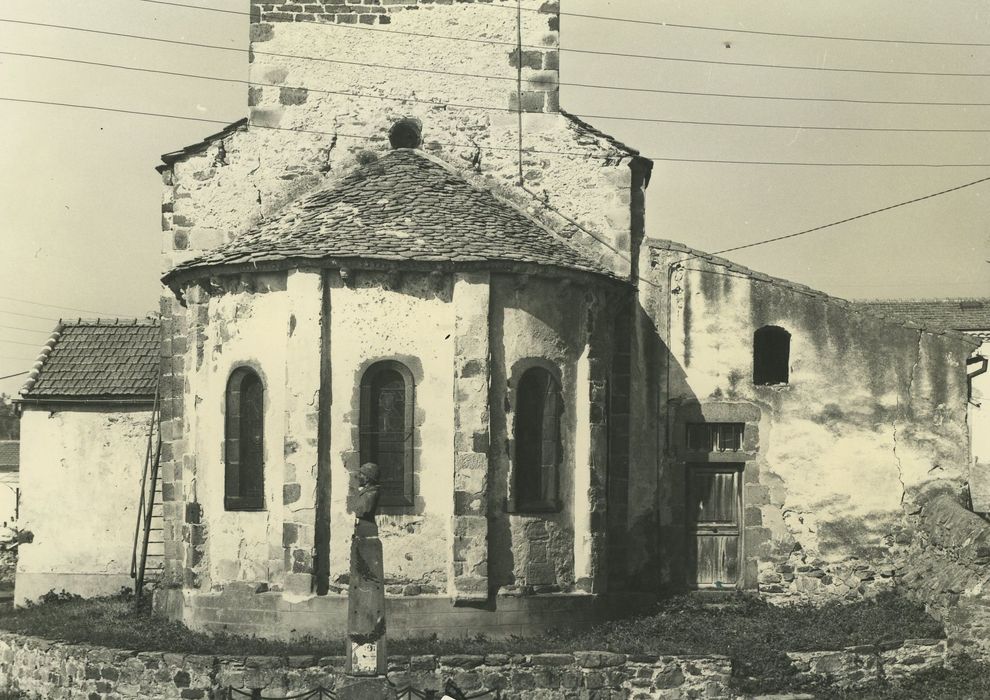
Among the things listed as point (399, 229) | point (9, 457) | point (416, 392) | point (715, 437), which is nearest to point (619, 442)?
point (715, 437)

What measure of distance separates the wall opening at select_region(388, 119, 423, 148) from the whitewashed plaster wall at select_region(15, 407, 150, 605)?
6803 millimetres

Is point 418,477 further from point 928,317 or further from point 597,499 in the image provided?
point 928,317

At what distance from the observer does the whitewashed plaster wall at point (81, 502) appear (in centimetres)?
2189

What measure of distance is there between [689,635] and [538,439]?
3.36 meters

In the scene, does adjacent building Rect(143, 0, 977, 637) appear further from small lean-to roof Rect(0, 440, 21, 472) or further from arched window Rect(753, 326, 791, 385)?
small lean-to roof Rect(0, 440, 21, 472)

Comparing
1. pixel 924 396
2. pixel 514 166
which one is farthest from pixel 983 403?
pixel 514 166

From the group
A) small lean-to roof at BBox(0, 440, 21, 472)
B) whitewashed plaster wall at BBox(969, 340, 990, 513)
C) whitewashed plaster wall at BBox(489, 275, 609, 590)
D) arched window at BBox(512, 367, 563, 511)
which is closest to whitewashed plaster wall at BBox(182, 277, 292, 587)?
whitewashed plaster wall at BBox(489, 275, 609, 590)

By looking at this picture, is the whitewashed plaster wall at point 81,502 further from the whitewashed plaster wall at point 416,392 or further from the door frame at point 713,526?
the door frame at point 713,526

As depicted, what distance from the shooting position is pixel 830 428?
19.3 metres

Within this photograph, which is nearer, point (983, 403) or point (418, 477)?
point (418, 477)

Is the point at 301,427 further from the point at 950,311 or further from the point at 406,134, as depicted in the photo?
the point at 950,311

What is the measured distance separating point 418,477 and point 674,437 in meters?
4.89

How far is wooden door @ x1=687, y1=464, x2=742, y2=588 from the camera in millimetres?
19609

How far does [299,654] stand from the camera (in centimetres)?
1500
